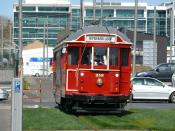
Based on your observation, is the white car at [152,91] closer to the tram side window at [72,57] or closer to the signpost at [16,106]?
the tram side window at [72,57]

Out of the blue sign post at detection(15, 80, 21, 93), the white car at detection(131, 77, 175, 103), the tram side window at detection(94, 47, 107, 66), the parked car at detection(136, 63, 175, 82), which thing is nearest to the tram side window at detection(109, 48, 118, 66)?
the tram side window at detection(94, 47, 107, 66)

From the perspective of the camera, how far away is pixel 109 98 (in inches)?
876

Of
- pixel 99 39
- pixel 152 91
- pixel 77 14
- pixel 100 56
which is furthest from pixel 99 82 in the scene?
pixel 77 14

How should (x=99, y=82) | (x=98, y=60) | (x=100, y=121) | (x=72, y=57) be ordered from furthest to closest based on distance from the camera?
(x=72, y=57) < (x=98, y=60) < (x=99, y=82) < (x=100, y=121)

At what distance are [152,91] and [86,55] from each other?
14.1m

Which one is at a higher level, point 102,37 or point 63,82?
point 102,37

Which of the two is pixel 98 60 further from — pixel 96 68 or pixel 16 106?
pixel 16 106

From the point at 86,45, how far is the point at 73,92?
1864 millimetres

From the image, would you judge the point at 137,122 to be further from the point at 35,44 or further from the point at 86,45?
the point at 35,44

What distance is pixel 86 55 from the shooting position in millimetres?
22516

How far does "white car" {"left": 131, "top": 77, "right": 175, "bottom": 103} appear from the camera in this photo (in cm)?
3584

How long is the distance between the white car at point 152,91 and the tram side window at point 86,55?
44.7 ft

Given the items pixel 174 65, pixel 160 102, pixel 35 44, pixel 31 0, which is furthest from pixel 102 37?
pixel 31 0

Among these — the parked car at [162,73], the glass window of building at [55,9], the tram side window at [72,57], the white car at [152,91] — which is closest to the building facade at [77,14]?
the glass window of building at [55,9]
